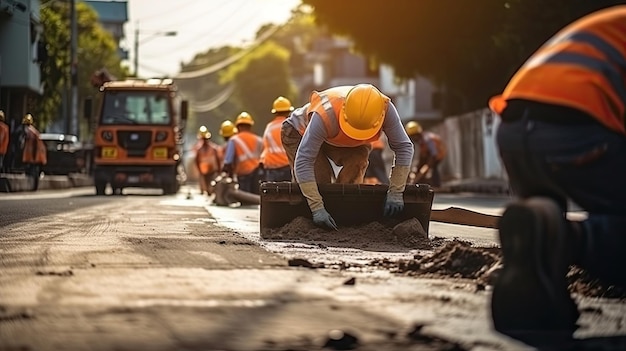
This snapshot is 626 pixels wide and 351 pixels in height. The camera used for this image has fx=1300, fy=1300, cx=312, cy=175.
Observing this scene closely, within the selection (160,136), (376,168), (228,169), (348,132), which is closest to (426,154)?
(160,136)

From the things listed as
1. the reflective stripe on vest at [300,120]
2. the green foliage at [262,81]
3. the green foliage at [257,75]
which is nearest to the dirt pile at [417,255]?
the reflective stripe on vest at [300,120]

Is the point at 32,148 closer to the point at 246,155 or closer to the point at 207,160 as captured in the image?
the point at 207,160

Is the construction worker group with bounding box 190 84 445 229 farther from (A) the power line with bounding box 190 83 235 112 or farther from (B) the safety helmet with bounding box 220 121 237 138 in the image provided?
(A) the power line with bounding box 190 83 235 112

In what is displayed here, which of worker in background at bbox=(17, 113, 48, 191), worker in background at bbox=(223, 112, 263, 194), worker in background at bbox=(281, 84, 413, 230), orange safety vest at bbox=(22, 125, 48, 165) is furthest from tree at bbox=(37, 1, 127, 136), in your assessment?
worker in background at bbox=(281, 84, 413, 230)

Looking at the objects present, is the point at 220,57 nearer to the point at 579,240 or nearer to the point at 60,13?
the point at 60,13

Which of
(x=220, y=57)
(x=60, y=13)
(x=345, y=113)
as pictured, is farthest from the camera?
(x=220, y=57)

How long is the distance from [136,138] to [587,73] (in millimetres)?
24832

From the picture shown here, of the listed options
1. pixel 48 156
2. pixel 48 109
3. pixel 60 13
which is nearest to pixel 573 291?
pixel 48 156

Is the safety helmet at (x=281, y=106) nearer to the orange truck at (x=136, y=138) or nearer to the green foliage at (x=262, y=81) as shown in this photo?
the orange truck at (x=136, y=138)

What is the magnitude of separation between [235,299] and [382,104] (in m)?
4.85

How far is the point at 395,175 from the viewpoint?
1053 cm

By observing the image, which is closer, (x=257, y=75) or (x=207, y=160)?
(x=207, y=160)

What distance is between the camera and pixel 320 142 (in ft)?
34.6

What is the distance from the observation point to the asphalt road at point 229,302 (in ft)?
15.5
